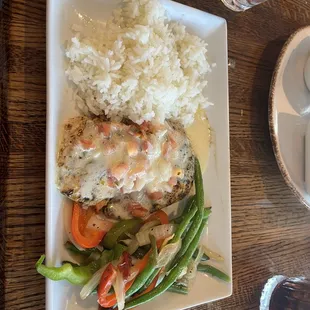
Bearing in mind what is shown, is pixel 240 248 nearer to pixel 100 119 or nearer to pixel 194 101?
pixel 194 101

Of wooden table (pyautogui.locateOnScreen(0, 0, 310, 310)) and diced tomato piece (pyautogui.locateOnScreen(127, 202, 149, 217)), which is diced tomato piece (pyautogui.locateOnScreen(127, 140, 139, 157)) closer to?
diced tomato piece (pyautogui.locateOnScreen(127, 202, 149, 217))

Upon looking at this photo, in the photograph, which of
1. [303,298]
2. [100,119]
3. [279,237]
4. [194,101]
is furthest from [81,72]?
[303,298]

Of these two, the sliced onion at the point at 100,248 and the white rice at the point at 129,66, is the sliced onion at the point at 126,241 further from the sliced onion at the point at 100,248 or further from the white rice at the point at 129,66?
the white rice at the point at 129,66

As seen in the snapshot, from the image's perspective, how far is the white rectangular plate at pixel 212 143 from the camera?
1.50 metres

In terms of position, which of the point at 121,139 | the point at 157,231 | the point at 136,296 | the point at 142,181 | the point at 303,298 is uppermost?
the point at 121,139

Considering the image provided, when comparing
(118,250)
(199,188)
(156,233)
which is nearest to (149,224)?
(156,233)

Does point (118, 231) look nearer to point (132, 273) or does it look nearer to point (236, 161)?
point (132, 273)

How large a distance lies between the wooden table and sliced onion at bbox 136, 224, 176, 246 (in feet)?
1.20

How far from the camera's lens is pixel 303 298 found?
216 centimetres

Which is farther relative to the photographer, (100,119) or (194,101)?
(194,101)

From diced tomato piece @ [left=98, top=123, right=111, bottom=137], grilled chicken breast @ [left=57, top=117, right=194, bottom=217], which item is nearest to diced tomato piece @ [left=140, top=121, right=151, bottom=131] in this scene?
grilled chicken breast @ [left=57, top=117, right=194, bottom=217]

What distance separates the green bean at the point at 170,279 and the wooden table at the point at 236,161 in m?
0.35

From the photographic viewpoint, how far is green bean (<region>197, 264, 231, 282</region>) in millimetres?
1865

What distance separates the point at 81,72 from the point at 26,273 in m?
0.76
